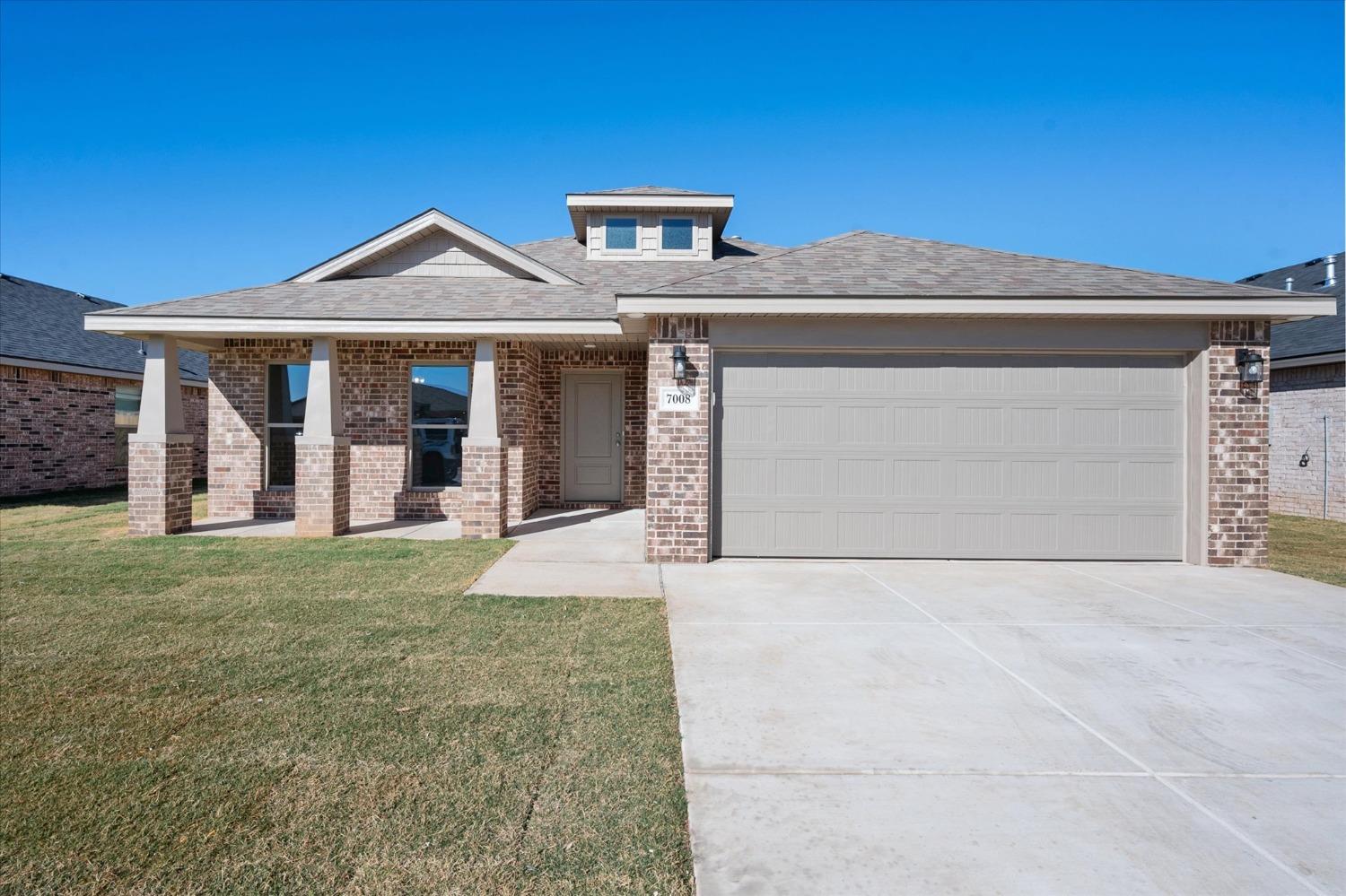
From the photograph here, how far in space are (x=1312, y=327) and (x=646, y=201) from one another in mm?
13524

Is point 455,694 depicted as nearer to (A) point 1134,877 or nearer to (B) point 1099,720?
(A) point 1134,877

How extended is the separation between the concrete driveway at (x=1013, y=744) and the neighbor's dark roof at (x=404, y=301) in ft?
17.4

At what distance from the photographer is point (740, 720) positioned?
3.66 metres

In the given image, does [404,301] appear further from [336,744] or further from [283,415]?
[336,744]

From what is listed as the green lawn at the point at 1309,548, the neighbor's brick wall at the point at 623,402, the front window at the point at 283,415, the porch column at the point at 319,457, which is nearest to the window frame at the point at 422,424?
the neighbor's brick wall at the point at 623,402

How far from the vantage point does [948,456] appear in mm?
7992

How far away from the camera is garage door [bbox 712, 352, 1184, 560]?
26.0 ft

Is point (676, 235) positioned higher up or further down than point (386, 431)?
higher up

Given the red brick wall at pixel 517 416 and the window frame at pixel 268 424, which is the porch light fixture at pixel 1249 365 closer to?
the red brick wall at pixel 517 416

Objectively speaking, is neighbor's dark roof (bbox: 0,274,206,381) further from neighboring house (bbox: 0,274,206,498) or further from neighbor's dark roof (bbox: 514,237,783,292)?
neighbor's dark roof (bbox: 514,237,783,292)

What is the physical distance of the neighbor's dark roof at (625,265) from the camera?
1212 centimetres

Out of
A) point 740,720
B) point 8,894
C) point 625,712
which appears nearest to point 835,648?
point 740,720

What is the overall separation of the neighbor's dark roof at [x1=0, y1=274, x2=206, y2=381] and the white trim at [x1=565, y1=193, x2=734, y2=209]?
449 inches

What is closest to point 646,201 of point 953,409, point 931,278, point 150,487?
point 931,278
